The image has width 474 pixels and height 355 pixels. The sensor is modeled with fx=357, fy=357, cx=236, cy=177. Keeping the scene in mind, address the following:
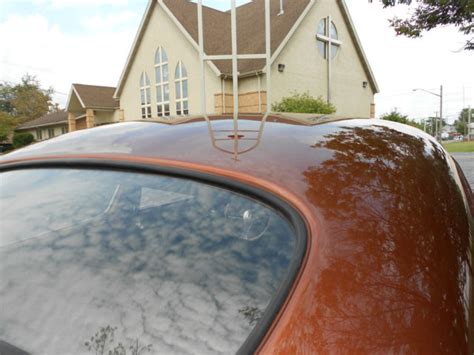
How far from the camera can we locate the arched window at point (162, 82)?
21172 millimetres

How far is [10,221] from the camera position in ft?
4.55

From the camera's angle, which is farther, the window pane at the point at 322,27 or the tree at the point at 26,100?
the tree at the point at 26,100

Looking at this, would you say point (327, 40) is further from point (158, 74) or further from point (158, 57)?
point (158, 74)

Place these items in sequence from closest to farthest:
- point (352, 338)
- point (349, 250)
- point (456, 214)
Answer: point (352, 338) < point (349, 250) < point (456, 214)

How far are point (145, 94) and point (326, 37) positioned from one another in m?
11.6

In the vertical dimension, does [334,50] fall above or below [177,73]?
above

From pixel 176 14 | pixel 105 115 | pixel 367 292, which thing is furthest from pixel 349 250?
pixel 105 115

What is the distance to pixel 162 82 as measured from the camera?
847 inches

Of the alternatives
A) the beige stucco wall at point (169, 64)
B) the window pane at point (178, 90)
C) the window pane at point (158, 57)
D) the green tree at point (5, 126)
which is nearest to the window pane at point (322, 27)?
the beige stucco wall at point (169, 64)

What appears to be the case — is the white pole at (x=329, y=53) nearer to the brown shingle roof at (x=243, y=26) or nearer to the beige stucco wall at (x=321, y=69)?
the beige stucco wall at (x=321, y=69)

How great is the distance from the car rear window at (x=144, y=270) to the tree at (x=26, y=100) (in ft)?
181

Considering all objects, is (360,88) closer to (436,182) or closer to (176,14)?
(176,14)

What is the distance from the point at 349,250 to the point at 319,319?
0.18 meters

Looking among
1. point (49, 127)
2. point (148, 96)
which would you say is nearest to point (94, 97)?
point (148, 96)
